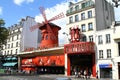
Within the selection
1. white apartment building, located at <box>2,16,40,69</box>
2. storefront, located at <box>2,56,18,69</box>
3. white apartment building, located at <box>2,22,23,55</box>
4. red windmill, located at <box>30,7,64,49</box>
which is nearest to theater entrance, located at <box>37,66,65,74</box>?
red windmill, located at <box>30,7,64,49</box>

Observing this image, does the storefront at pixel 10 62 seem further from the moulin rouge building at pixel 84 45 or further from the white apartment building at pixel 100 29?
the white apartment building at pixel 100 29

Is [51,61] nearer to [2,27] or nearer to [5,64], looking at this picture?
[2,27]

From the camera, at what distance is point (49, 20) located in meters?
57.5

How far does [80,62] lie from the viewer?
44.2 m

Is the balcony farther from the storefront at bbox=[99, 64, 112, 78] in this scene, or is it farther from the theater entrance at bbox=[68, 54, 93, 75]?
the storefront at bbox=[99, 64, 112, 78]

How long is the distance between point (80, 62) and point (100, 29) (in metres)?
7.35

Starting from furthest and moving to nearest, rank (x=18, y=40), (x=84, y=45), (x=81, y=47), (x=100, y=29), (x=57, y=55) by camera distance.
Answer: (x=18, y=40) → (x=57, y=55) → (x=100, y=29) → (x=81, y=47) → (x=84, y=45)

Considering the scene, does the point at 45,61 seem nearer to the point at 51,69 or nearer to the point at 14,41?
the point at 51,69

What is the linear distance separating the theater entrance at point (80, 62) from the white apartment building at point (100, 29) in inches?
100

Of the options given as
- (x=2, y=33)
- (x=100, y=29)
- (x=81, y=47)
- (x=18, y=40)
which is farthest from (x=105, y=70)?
(x=18, y=40)

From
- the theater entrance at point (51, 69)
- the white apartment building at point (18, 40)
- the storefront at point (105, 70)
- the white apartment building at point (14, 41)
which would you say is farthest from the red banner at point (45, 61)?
the storefront at point (105, 70)

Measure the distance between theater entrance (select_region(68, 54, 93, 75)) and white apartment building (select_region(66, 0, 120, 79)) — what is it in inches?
100

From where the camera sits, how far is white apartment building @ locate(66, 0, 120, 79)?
3751 centimetres

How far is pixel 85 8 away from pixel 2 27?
20170 millimetres
